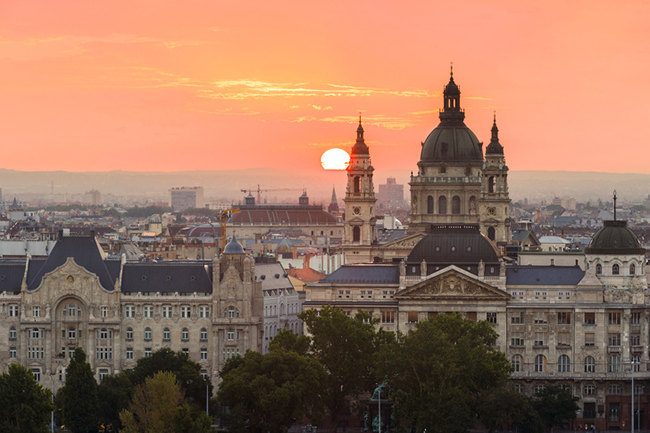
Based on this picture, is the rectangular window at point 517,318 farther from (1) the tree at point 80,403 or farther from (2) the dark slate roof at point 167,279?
(1) the tree at point 80,403

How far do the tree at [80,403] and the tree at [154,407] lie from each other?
3.85m

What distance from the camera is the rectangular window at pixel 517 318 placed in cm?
19362

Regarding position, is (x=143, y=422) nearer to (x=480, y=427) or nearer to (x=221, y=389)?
(x=221, y=389)

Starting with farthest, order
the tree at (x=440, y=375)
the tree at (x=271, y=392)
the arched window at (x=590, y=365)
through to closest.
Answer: the arched window at (x=590, y=365)
the tree at (x=271, y=392)
the tree at (x=440, y=375)

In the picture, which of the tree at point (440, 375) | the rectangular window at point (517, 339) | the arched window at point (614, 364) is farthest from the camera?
the rectangular window at point (517, 339)

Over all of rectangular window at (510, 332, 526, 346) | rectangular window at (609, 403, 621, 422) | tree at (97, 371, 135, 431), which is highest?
rectangular window at (510, 332, 526, 346)

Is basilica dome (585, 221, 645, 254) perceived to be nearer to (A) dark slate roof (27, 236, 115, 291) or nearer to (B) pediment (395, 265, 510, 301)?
(B) pediment (395, 265, 510, 301)

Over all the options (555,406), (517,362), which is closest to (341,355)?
(555,406)

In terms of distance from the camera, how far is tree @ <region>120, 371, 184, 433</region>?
155 meters

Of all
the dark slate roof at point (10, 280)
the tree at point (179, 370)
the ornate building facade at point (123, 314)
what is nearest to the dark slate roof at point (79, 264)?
the ornate building facade at point (123, 314)

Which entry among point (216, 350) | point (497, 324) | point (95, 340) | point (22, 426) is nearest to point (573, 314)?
point (497, 324)

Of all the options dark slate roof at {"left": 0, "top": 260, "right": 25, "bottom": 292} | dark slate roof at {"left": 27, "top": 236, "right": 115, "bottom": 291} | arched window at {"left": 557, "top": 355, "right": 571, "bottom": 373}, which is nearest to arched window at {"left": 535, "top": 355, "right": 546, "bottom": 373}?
arched window at {"left": 557, "top": 355, "right": 571, "bottom": 373}

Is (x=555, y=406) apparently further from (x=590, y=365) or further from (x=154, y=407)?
(x=154, y=407)

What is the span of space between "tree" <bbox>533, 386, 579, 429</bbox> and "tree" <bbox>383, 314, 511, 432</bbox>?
5.03m
